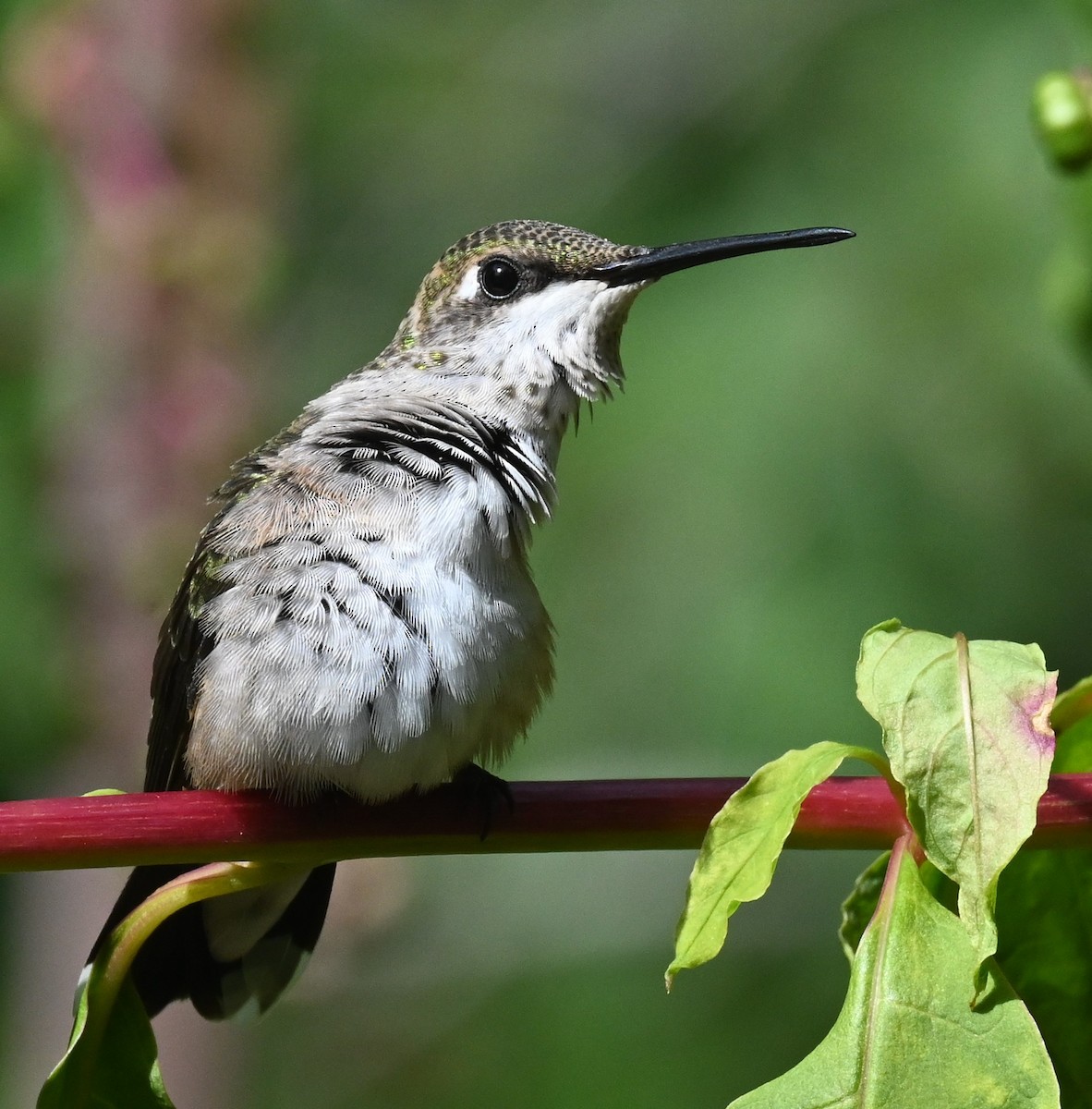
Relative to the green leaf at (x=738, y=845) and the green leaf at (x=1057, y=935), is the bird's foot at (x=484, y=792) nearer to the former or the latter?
the green leaf at (x=738, y=845)

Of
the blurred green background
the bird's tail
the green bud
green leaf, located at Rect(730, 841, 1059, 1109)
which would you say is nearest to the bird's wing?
the bird's tail

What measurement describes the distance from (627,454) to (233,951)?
152 inches

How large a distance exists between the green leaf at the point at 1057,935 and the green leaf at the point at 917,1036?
352 millimetres

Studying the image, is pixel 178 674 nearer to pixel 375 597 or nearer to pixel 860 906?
pixel 375 597

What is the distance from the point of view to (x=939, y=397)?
20.5ft

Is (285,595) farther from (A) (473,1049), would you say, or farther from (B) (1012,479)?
(A) (473,1049)

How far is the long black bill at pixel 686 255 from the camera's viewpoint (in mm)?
3504

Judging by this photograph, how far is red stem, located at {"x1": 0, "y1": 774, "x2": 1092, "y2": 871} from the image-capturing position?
1948 millimetres

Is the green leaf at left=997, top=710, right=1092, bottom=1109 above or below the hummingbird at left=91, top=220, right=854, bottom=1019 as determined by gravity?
below

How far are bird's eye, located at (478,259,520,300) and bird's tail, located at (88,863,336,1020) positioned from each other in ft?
4.69

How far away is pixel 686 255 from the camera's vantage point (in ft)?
11.8

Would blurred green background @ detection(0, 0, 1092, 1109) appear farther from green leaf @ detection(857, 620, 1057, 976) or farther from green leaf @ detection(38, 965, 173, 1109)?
green leaf @ detection(857, 620, 1057, 976)

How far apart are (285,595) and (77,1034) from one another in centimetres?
89

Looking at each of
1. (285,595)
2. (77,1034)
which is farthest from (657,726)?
(77,1034)
